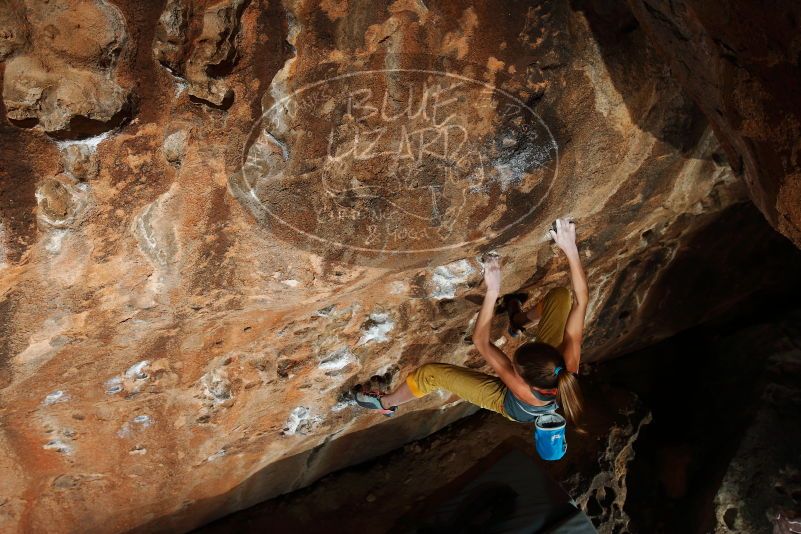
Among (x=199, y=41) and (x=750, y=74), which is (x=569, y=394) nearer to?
(x=750, y=74)

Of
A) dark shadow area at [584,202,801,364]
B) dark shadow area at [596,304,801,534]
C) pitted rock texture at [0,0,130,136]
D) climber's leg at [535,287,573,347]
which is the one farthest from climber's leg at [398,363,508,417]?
pitted rock texture at [0,0,130,136]

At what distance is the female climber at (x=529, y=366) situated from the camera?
2596 mm

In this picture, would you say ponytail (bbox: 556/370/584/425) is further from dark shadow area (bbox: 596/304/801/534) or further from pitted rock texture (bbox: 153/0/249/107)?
dark shadow area (bbox: 596/304/801/534)

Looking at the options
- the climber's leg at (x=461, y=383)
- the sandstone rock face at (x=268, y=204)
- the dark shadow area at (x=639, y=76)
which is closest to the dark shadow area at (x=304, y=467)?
the sandstone rock face at (x=268, y=204)

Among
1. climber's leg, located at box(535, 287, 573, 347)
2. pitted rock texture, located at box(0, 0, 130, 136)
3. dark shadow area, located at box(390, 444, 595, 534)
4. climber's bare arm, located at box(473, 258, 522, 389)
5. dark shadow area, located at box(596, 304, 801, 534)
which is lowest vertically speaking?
dark shadow area, located at box(596, 304, 801, 534)

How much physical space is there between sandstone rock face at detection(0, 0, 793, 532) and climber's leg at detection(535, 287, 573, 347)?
5.4 inches

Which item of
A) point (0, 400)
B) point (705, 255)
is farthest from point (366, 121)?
point (705, 255)

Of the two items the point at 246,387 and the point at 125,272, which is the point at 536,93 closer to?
the point at 125,272

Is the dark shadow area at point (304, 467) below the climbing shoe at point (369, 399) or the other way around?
below

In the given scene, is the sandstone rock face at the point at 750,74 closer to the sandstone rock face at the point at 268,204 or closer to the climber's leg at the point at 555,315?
the sandstone rock face at the point at 268,204

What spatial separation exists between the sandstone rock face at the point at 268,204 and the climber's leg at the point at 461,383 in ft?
0.54

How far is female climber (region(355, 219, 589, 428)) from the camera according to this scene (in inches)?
102

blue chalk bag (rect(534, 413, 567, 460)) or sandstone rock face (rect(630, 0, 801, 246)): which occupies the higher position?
sandstone rock face (rect(630, 0, 801, 246))

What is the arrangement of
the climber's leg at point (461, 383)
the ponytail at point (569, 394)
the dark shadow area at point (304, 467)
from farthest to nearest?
the dark shadow area at point (304, 467) < the climber's leg at point (461, 383) < the ponytail at point (569, 394)
